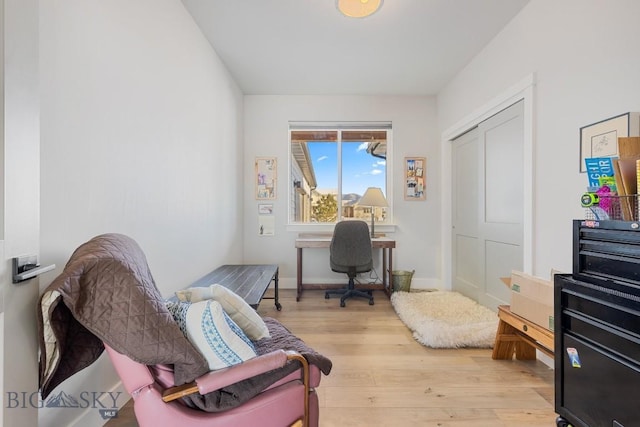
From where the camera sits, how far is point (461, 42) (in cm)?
286

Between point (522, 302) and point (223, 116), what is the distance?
3180 mm

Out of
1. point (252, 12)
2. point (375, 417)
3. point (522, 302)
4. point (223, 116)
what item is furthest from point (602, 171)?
point (223, 116)

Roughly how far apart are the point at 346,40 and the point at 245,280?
240cm

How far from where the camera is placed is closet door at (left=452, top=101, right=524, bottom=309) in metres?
2.59

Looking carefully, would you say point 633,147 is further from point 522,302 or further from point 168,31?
point 168,31

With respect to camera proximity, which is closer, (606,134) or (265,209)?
(606,134)

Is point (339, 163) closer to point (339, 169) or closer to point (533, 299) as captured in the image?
point (339, 169)

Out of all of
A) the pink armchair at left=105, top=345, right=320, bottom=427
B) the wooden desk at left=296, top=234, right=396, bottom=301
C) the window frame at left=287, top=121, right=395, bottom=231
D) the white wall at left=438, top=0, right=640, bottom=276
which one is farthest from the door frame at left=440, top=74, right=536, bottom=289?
the pink armchair at left=105, top=345, right=320, bottom=427

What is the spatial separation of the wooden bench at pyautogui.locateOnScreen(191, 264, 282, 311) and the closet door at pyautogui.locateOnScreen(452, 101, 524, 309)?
2.20m

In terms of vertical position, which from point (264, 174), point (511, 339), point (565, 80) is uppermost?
point (565, 80)

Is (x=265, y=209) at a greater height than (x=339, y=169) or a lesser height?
lesser

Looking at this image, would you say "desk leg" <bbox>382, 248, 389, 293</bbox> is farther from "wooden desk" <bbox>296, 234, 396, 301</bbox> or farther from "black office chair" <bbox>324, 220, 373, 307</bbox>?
"black office chair" <bbox>324, 220, 373, 307</bbox>

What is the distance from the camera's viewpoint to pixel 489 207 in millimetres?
3014

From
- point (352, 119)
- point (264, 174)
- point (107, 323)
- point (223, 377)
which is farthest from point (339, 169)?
point (107, 323)
